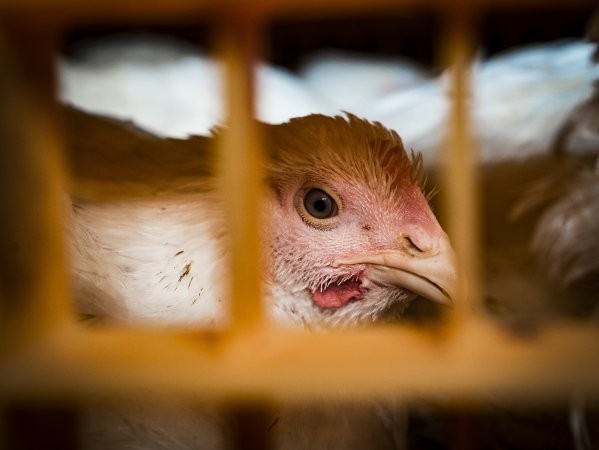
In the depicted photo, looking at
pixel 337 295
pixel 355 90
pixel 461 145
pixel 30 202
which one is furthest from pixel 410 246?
pixel 355 90

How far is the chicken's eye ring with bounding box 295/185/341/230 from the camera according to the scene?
1.14 m

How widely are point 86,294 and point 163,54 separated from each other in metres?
1.41

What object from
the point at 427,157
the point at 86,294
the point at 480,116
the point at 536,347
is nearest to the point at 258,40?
the point at 536,347

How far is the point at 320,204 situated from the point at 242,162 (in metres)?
0.55

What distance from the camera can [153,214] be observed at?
1069 mm

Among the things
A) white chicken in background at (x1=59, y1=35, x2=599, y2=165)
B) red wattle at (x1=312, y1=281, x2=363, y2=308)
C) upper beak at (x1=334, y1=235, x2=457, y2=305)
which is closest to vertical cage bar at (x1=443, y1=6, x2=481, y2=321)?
upper beak at (x1=334, y1=235, x2=457, y2=305)

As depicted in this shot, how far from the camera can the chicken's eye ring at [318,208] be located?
1136mm

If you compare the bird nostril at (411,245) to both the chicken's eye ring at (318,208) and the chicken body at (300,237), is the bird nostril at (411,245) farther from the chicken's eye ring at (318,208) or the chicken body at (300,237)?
the chicken's eye ring at (318,208)

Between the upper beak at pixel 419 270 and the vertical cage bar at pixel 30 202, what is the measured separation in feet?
1.90

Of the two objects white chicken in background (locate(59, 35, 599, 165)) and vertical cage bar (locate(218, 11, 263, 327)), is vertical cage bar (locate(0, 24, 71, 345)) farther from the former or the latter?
white chicken in background (locate(59, 35, 599, 165))

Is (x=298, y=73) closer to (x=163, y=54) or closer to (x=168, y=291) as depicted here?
(x=163, y=54)

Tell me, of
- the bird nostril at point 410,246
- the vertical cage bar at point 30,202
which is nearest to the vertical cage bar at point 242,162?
the vertical cage bar at point 30,202

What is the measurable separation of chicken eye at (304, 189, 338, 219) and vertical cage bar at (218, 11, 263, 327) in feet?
1.70

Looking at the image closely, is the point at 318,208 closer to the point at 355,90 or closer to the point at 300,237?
the point at 300,237
